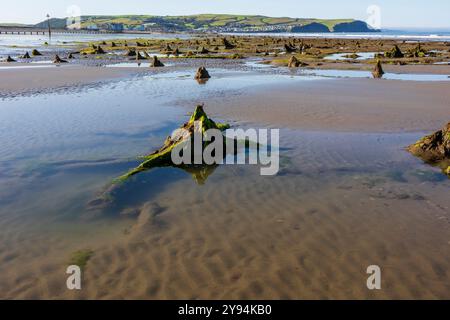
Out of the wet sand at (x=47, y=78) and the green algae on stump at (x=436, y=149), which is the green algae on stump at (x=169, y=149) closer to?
the green algae on stump at (x=436, y=149)

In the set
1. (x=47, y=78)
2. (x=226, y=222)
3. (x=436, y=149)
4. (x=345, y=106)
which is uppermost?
(x=47, y=78)

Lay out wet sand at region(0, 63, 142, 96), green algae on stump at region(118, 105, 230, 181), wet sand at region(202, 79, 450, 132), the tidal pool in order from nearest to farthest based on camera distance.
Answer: the tidal pool
green algae on stump at region(118, 105, 230, 181)
wet sand at region(202, 79, 450, 132)
wet sand at region(0, 63, 142, 96)

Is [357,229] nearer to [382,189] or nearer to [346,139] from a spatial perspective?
[382,189]

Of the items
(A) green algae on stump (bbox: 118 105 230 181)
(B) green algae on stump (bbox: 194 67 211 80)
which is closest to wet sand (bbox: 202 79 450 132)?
(A) green algae on stump (bbox: 118 105 230 181)

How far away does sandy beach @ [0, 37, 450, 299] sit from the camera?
556 centimetres

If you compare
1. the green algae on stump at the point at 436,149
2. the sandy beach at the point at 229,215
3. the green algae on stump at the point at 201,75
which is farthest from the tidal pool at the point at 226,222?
the green algae on stump at the point at 201,75

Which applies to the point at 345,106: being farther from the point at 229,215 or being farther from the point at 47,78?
the point at 47,78

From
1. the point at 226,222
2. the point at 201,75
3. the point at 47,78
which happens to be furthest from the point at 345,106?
the point at 47,78

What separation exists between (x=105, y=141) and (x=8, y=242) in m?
6.09

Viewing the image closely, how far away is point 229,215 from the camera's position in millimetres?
7570

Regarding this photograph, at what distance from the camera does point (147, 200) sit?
26.8 ft

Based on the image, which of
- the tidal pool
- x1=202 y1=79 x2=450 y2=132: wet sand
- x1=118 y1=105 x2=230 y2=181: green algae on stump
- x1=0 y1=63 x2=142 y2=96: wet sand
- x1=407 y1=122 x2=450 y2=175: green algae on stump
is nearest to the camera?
the tidal pool

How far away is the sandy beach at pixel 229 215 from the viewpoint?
556 centimetres

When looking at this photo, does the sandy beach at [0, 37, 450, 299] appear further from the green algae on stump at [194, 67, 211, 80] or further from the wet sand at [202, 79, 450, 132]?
the green algae on stump at [194, 67, 211, 80]
